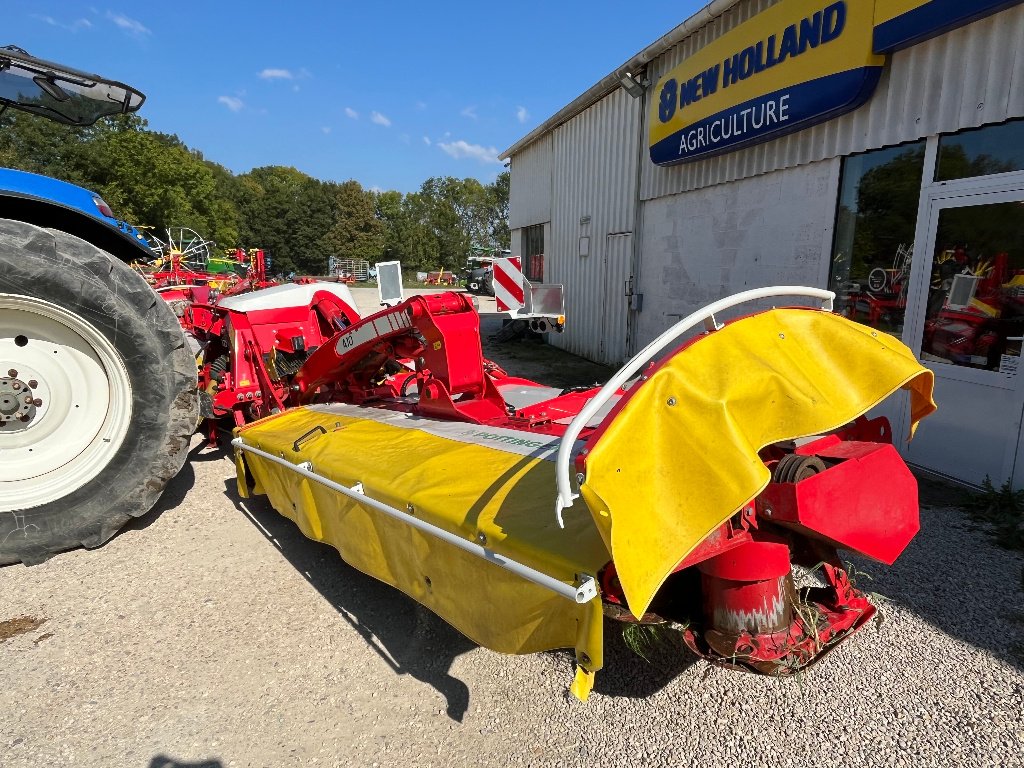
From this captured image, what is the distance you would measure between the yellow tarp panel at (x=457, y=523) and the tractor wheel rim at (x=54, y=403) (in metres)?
0.79

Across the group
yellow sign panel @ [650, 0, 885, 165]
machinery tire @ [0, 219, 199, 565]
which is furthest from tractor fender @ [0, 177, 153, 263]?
yellow sign panel @ [650, 0, 885, 165]

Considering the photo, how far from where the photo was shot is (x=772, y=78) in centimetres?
515

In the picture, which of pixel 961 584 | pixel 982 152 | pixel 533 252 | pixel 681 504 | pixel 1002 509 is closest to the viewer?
pixel 681 504

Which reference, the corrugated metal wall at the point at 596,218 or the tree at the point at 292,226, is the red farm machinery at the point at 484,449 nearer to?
the corrugated metal wall at the point at 596,218

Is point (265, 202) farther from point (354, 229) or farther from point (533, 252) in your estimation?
point (533, 252)

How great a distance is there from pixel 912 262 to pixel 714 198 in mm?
2442

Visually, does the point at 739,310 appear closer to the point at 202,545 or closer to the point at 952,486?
the point at 952,486

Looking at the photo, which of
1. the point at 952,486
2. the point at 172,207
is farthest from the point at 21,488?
the point at 172,207

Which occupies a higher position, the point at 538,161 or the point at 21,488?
the point at 538,161

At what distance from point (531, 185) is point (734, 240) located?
23.1 ft

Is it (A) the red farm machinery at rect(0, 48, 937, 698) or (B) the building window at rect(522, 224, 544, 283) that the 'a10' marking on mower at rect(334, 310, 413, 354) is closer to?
(A) the red farm machinery at rect(0, 48, 937, 698)

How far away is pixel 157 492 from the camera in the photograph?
3.01 metres

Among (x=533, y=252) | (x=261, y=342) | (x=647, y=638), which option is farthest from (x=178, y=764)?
(x=533, y=252)

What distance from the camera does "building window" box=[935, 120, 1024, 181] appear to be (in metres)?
3.72
